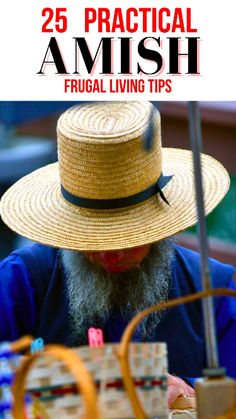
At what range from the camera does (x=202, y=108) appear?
654 cm

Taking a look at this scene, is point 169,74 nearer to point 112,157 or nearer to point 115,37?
point 115,37

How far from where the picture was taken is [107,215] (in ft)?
8.79

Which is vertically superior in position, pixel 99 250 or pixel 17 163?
pixel 99 250

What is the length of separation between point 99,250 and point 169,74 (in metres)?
0.62

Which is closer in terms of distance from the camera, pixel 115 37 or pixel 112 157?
pixel 115 37

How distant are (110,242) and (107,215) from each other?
121 millimetres

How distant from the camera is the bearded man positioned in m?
2.63

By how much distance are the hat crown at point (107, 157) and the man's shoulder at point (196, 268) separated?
35 centimetres

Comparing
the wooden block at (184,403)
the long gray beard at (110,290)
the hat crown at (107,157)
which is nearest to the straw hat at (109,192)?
the hat crown at (107,157)

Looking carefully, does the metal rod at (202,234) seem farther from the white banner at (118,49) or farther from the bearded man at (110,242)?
the bearded man at (110,242)

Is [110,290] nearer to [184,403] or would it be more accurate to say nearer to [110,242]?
[110,242]

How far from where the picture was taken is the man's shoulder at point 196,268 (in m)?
2.91

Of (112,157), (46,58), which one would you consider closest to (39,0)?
(46,58)

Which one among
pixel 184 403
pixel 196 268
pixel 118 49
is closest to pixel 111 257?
pixel 196 268
